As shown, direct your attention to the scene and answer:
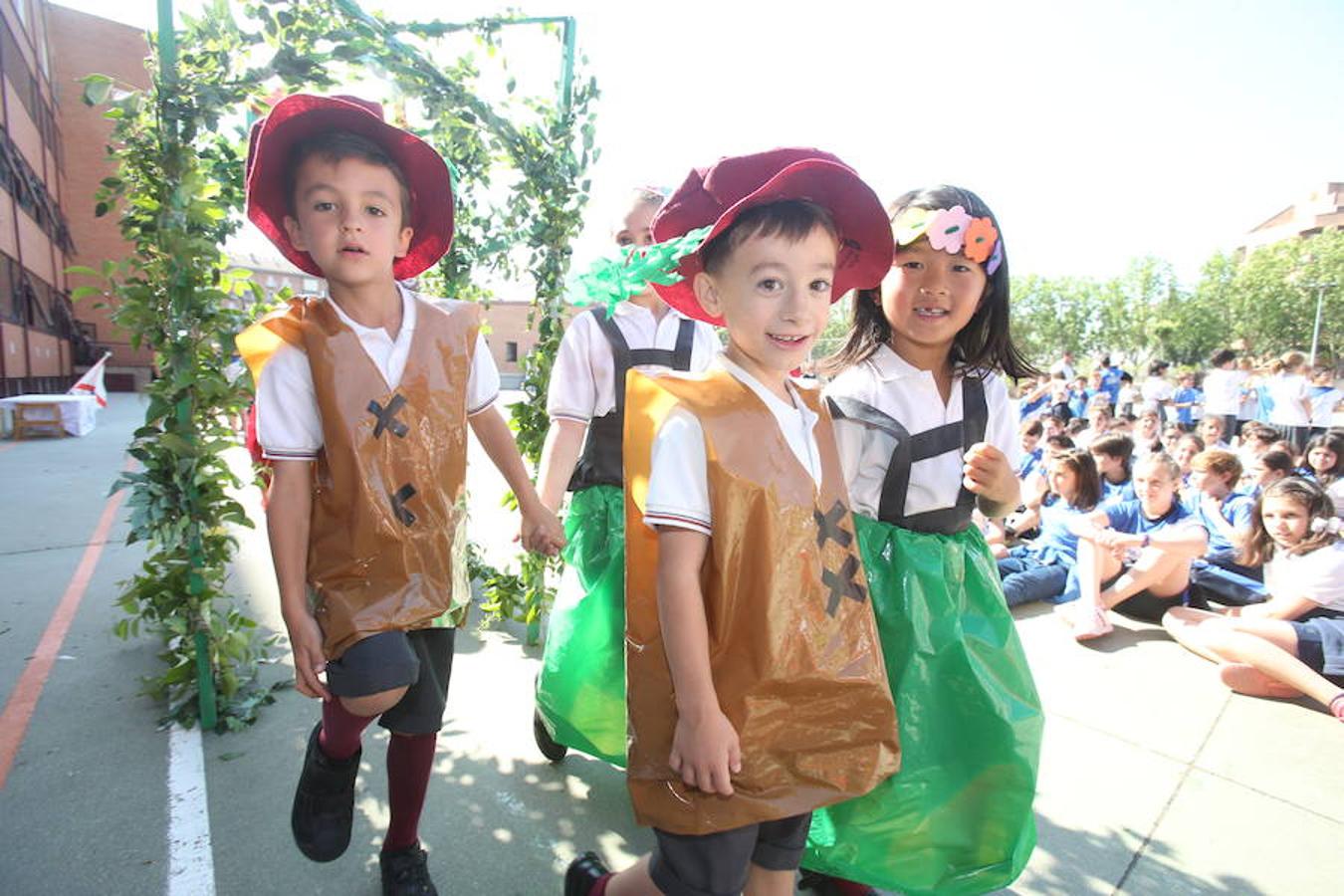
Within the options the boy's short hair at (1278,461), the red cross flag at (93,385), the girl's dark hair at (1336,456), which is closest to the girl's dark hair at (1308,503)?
the boy's short hair at (1278,461)

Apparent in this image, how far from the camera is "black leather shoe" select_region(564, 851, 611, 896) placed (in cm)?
176

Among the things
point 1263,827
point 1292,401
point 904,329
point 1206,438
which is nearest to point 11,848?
point 904,329

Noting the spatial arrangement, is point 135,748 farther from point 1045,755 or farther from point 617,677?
point 1045,755

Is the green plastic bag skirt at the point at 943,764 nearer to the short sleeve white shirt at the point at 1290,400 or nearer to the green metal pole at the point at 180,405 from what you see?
the green metal pole at the point at 180,405

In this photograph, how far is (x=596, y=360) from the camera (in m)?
2.34

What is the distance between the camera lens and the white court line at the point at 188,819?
78.5 inches

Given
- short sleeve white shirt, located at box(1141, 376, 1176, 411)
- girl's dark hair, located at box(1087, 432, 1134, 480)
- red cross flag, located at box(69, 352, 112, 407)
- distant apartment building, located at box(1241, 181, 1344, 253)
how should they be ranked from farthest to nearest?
distant apartment building, located at box(1241, 181, 1344, 253) < red cross flag, located at box(69, 352, 112, 407) < short sleeve white shirt, located at box(1141, 376, 1176, 411) < girl's dark hair, located at box(1087, 432, 1134, 480)

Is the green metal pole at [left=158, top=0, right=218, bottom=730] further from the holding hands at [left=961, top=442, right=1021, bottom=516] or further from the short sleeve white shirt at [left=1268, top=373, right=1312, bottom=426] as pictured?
the short sleeve white shirt at [left=1268, top=373, right=1312, bottom=426]

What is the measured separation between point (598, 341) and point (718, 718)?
1.39m

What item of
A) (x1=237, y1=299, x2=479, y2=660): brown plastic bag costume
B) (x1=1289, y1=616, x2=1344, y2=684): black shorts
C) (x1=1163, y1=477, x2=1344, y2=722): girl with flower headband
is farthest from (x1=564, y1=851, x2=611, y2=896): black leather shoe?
(x1=1289, y1=616, x2=1344, y2=684): black shorts

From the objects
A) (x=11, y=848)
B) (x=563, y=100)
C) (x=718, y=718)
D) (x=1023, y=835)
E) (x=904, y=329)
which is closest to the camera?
(x=718, y=718)

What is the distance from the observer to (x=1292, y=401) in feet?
30.9

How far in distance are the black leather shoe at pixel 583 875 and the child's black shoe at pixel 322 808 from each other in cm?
53

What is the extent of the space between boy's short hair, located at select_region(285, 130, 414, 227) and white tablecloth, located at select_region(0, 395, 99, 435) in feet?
41.2
